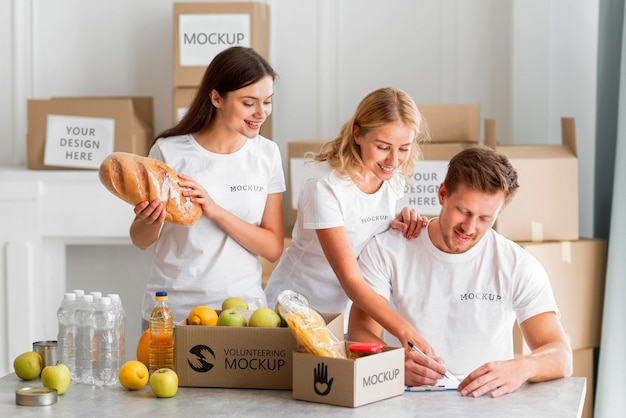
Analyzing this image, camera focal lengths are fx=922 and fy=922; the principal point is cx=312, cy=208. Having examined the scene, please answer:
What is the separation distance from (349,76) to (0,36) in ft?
4.81

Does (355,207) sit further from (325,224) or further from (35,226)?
(35,226)

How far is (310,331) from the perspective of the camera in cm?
180

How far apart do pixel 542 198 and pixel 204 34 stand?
4.49ft

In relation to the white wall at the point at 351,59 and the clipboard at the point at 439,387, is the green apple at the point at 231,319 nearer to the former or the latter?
the clipboard at the point at 439,387

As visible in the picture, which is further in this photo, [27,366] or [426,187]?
[426,187]

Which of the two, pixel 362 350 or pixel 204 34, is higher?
pixel 204 34

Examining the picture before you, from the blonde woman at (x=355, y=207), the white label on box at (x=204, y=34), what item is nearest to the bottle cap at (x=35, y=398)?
the blonde woman at (x=355, y=207)

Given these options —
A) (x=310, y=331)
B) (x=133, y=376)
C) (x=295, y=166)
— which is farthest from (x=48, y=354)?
(x=295, y=166)

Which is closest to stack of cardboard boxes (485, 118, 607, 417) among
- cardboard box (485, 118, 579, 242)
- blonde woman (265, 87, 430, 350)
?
cardboard box (485, 118, 579, 242)

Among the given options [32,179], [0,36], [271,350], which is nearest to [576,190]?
[271,350]

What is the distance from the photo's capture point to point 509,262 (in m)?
2.16

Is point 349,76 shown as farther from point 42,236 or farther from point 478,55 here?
point 42,236

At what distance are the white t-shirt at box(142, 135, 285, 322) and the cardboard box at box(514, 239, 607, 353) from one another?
3.82 feet

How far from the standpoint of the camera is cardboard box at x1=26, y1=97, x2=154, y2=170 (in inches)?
137
